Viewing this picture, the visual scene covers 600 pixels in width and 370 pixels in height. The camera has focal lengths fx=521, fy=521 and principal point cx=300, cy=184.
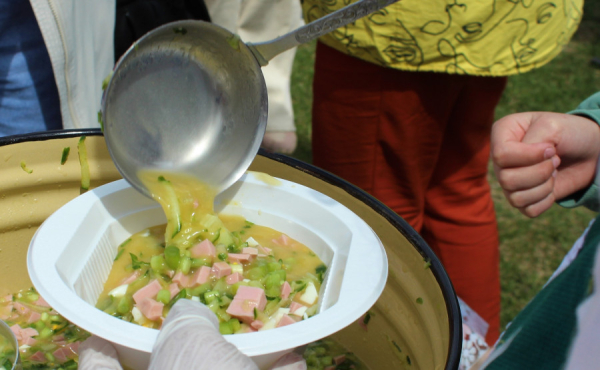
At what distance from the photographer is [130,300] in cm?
98

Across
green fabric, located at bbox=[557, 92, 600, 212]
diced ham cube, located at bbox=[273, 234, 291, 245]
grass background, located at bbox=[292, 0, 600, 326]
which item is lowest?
grass background, located at bbox=[292, 0, 600, 326]

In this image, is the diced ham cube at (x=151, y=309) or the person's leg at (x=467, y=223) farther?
the person's leg at (x=467, y=223)

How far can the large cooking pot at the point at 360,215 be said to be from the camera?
944mm

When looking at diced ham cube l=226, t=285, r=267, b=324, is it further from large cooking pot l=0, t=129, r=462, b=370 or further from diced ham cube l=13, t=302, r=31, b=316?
diced ham cube l=13, t=302, r=31, b=316

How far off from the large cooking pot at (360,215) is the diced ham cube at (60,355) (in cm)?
26

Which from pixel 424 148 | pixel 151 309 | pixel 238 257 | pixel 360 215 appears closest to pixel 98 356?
pixel 151 309

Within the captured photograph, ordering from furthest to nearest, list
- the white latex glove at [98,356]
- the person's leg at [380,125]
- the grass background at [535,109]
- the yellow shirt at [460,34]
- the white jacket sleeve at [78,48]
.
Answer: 1. the grass background at [535,109]
2. the person's leg at [380,125]
3. the yellow shirt at [460,34]
4. the white jacket sleeve at [78,48]
5. the white latex glove at [98,356]

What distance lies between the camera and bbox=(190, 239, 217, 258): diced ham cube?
41.8 inches

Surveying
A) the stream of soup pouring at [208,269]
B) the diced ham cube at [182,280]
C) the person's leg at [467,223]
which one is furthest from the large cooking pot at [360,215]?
the person's leg at [467,223]

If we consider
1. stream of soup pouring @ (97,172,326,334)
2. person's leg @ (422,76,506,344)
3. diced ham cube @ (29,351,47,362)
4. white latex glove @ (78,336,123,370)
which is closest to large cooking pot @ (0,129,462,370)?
stream of soup pouring @ (97,172,326,334)

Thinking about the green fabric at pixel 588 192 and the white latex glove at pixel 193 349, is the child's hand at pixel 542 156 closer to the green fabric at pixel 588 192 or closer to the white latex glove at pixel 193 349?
the green fabric at pixel 588 192

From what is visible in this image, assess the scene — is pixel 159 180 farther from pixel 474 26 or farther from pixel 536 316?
pixel 474 26

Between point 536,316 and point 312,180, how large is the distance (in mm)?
588

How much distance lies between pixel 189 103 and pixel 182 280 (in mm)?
364
